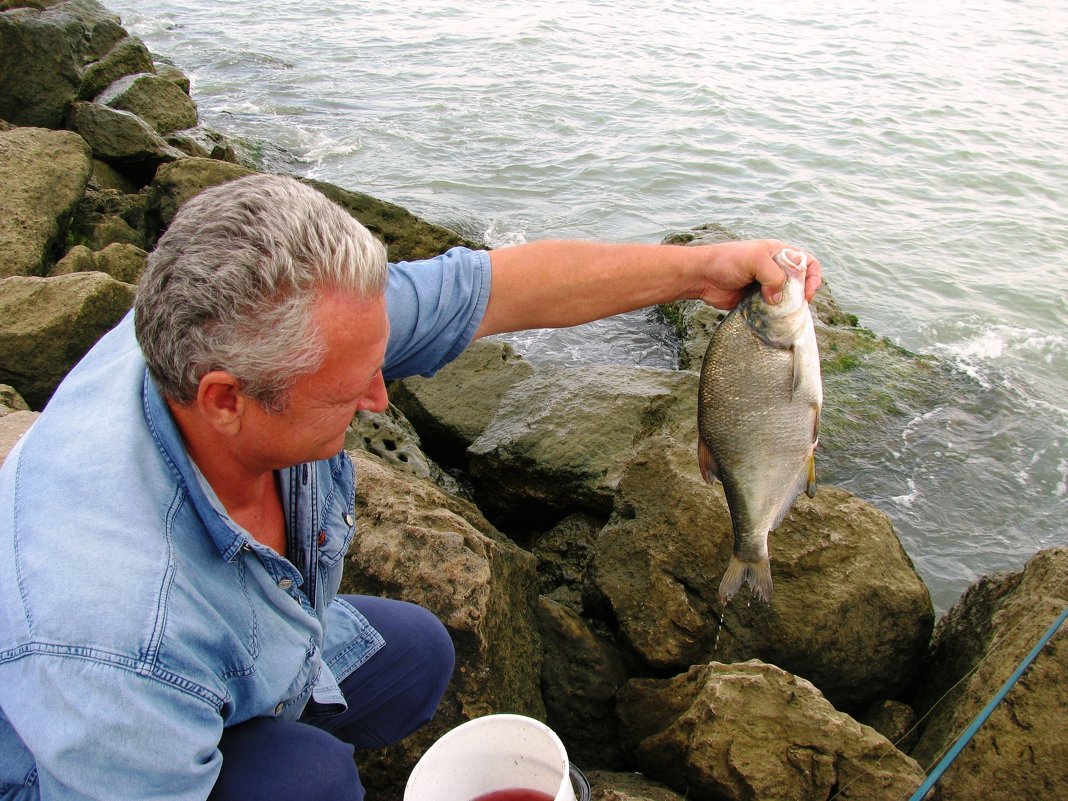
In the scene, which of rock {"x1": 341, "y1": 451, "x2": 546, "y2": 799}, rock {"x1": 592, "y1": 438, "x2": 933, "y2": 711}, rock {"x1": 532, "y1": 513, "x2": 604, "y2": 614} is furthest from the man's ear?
rock {"x1": 532, "y1": 513, "x2": 604, "y2": 614}

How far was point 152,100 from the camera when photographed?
11.0 m

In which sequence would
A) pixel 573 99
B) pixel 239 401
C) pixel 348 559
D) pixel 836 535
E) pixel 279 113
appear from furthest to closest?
pixel 573 99, pixel 279 113, pixel 836 535, pixel 348 559, pixel 239 401

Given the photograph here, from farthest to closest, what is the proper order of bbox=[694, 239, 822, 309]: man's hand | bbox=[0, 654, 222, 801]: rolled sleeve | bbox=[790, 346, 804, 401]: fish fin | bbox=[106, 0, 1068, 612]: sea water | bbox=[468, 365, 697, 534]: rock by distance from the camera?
bbox=[106, 0, 1068, 612]: sea water < bbox=[468, 365, 697, 534]: rock < bbox=[790, 346, 804, 401]: fish fin < bbox=[694, 239, 822, 309]: man's hand < bbox=[0, 654, 222, 801]: rolled sleeve

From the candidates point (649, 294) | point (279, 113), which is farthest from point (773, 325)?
point (279, 113)

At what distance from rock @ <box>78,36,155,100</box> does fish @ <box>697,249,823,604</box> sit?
10.3m

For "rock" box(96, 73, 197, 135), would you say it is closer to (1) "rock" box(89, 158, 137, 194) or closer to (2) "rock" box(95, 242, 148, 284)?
(1) "rock" box(89, 158, 137, 194)

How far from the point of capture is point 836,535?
12.6 ft

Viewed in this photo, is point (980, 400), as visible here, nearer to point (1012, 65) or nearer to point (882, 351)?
point (882, 351)

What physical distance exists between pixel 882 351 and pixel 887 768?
4818 mm

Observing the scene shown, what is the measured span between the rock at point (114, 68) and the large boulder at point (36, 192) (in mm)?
4398

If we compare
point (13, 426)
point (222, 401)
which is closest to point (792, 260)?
point (222, 401)

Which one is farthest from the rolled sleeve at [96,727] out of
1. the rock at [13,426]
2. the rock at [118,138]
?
the rock at [118,138]

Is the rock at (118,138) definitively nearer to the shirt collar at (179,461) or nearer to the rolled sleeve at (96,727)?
the shirt collar at (179,461)

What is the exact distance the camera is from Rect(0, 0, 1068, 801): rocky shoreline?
3.05 m
